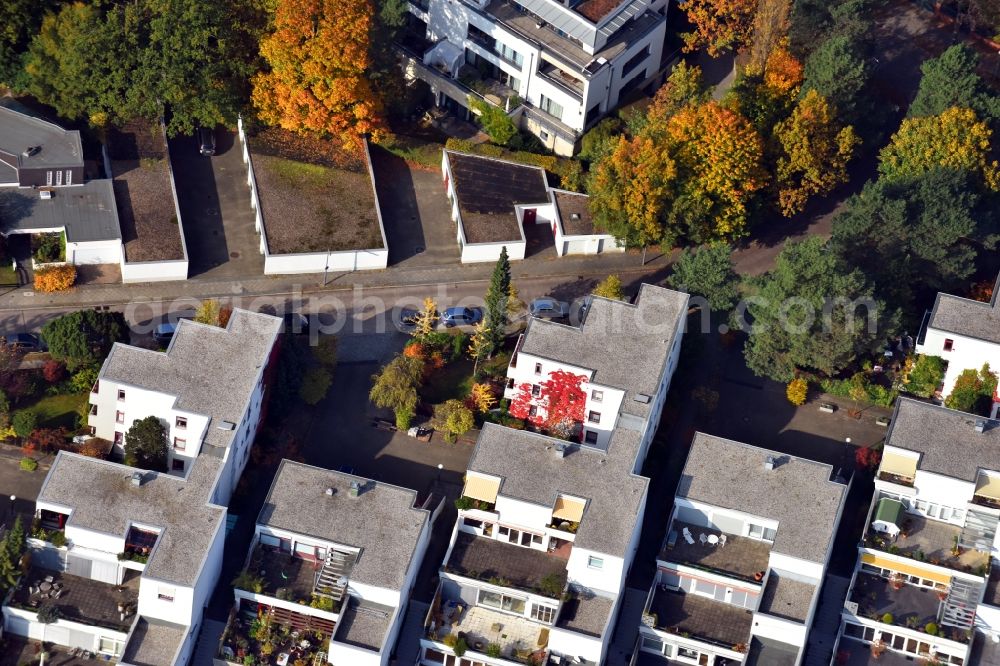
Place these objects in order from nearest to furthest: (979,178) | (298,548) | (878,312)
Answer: (298,548) → (878,312) → (979,178)

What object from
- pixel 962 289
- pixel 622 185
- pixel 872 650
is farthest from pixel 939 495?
pixel 622 185

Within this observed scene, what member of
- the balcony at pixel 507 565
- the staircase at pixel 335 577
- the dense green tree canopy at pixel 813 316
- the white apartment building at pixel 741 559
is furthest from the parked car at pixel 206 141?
the white apartment building at pixel 741 559

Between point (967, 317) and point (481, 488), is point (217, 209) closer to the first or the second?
point (481, 488)

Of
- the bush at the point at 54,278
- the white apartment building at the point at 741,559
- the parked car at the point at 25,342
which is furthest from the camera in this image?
the bush at the point at 54,278

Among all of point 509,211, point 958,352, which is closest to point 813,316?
point 958,352

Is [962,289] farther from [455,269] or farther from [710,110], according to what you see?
[455,269]

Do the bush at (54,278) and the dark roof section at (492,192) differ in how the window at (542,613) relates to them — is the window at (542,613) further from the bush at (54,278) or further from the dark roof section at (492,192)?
the bush at (54,278)

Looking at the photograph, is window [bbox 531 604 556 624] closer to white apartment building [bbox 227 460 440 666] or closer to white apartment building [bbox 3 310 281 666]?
white apartment building [bbox 227 460 440 666]
